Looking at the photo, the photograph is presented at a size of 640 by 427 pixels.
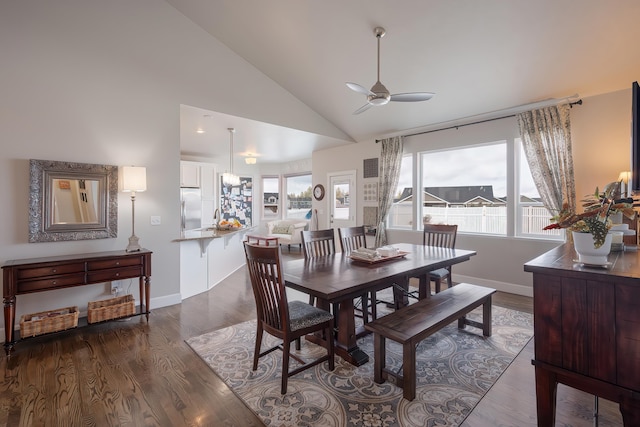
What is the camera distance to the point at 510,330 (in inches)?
121

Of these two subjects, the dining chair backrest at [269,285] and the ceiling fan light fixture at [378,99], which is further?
the ceiling fan light fixture at [378,99]

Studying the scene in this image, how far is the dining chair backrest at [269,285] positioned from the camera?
2.00 metres

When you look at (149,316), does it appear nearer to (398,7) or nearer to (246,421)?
(246,421)

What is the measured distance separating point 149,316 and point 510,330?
4028mm

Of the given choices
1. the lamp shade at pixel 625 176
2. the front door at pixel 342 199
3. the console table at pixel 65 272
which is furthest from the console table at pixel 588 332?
the front door at pixel 342 199

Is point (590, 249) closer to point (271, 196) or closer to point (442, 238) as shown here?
point (442, 238)

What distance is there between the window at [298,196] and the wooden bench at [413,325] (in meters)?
6.47

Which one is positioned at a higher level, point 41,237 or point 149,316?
point 41,237

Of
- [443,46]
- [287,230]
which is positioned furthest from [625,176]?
[287,230]

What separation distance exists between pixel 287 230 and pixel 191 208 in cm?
257

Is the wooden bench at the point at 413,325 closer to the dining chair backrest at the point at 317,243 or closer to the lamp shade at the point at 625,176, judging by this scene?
the dining chair backrest at the point at 317,243

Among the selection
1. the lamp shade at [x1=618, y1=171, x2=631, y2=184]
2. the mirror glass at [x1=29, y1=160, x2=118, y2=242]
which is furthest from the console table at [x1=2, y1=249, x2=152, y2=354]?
the lamp shade at [x1=618, y1=171, x2=631, y2=184]

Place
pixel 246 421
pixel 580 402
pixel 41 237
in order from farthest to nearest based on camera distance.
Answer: pixel 41 237 → pixel 580 402 → pixel 246 421

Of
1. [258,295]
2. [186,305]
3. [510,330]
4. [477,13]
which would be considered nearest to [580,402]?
→ [510,330]
